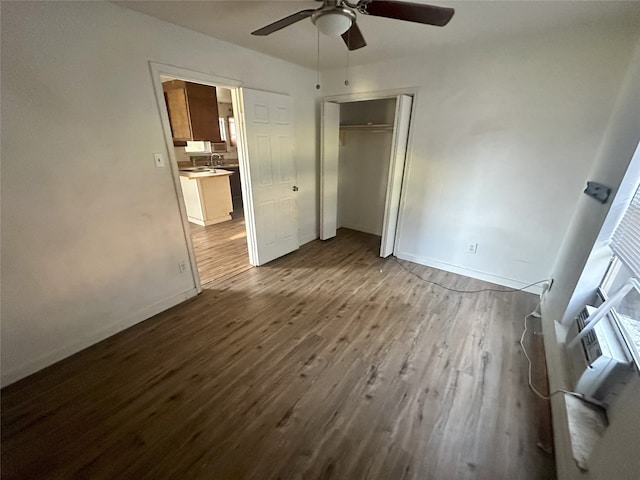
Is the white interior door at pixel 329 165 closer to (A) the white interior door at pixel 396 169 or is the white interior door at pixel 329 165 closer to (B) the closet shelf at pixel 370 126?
(B) the closet shelf at pixel 370 126

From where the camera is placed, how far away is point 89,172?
6.10ft

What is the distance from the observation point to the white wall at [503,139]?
2152 mm

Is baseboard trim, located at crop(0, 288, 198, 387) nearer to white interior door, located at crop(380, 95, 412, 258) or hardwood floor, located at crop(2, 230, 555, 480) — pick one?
hardwood floor, located at crop(2, 230, 555, 480)

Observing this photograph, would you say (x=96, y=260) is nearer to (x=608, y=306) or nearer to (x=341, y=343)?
(x=341, y=343)

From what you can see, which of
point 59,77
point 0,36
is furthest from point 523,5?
point 0,36

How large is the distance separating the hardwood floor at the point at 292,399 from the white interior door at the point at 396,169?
1.14 metres

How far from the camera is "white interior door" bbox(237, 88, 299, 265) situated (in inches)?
113

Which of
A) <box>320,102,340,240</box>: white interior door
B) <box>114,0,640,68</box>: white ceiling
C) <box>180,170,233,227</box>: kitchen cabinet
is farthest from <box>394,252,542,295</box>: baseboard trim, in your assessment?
<box>180,170,233,227</box>: kitchen cabinet

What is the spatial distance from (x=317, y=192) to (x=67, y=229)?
9.60ft

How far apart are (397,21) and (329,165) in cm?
203

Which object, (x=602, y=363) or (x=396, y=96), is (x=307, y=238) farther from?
(x=602, y=363)

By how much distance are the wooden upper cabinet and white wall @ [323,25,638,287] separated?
2.42 m

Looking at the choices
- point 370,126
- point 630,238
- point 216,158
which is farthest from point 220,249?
point 630,238

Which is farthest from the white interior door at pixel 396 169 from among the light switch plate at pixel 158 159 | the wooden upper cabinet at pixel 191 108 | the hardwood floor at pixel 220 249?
the wooden upper cabinet at pixel 191 108
